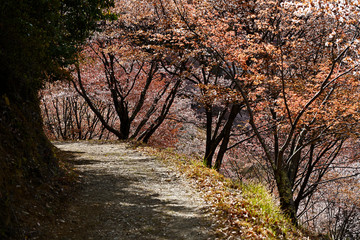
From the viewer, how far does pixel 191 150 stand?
23844 millimetres

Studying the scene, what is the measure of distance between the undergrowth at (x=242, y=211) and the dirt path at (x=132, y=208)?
0.96 ft

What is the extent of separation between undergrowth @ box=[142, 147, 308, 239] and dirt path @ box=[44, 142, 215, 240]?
292 millimetres

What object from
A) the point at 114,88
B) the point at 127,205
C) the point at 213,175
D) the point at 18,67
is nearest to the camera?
the point at 18,67

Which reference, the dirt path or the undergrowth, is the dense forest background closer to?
the dirt path

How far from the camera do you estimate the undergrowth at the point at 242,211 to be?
17.0 feet

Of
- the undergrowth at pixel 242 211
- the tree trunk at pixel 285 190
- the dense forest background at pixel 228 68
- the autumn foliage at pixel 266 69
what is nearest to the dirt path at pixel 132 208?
the undergrowth at pixel 242 211

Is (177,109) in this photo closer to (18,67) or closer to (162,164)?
(162,164)

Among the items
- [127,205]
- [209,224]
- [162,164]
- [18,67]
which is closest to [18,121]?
[18,67]

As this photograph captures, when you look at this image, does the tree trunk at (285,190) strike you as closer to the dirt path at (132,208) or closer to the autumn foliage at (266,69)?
the autumn foliage at (266,69)

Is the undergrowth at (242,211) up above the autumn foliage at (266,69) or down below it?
below

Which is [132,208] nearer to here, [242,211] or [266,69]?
[242,211]

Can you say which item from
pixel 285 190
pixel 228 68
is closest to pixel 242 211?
pixel 285 190

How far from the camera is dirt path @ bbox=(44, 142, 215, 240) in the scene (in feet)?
15.8

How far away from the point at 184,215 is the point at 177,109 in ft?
51.5
